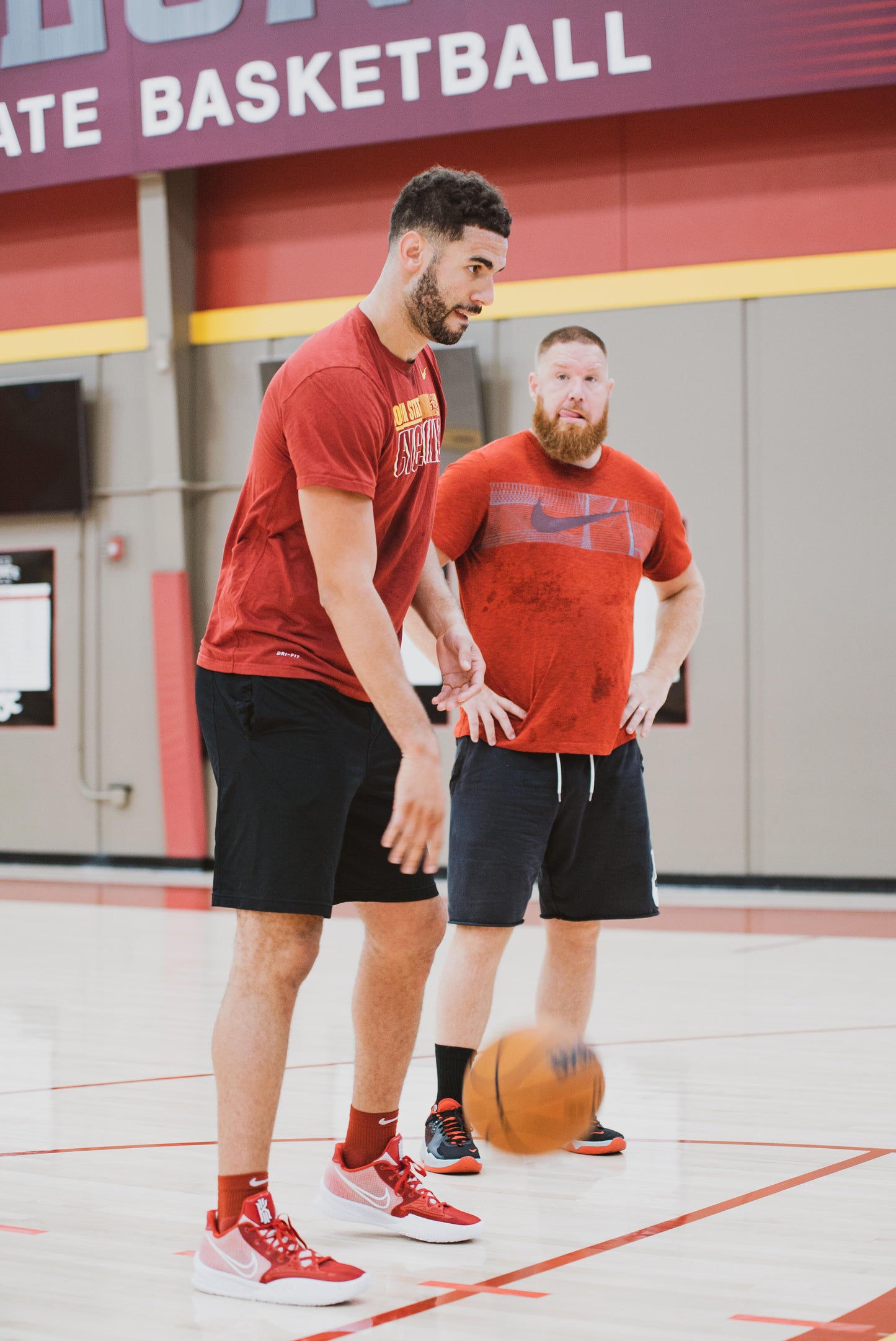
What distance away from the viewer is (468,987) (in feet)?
11.3

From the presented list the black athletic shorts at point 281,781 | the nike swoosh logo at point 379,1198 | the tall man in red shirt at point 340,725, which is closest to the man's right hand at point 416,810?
the tall man in red shirt at point 340,725

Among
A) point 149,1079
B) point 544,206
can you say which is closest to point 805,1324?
point 149,1079

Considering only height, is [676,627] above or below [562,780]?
above

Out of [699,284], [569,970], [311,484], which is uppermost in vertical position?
[699,284]

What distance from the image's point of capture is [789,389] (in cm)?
948

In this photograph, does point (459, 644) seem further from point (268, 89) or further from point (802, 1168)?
point (268, 89)

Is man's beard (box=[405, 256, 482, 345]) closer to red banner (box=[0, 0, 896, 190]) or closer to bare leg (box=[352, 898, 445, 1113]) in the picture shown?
bare leg (box=[352, 898, 445, 1113])

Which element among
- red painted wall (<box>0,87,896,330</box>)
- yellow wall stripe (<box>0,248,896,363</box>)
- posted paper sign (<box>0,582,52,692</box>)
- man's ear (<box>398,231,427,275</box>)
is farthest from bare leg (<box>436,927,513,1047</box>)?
posted paper sign (<box>0,582,52,692</box>)

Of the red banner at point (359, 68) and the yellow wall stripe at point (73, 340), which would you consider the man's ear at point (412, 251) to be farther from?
the yellow wall stripe at point (73, 340)

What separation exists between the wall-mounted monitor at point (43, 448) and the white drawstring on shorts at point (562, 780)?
8.32m

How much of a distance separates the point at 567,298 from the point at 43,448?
3.92 m

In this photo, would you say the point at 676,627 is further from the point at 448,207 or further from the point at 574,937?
the point at 448,207

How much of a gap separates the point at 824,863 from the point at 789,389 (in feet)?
9.16

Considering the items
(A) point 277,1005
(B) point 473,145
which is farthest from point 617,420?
(A) point 277,1005
